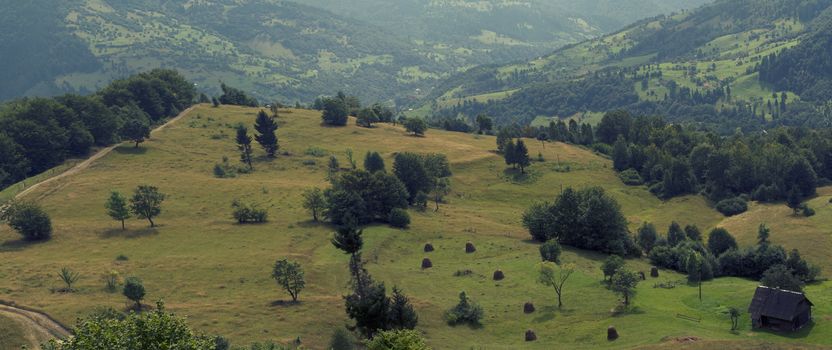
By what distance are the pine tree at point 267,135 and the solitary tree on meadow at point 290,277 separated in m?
88.0

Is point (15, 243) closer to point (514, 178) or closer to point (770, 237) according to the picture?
point (514, 178)

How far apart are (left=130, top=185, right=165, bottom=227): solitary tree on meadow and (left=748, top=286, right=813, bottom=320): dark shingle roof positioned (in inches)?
3502

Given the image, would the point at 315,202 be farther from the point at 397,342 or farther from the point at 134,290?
the point at 397,342

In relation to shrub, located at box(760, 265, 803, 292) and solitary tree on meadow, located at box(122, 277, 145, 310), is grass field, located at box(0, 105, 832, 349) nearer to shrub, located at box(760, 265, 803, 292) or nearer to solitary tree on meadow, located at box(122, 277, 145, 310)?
solitary tree on meadow, located at box(122, 277, 145, 310)

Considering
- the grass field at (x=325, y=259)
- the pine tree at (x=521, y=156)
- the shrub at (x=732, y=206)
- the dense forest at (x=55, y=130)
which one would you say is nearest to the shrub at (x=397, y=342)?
the grass field at (x=325, y=259)

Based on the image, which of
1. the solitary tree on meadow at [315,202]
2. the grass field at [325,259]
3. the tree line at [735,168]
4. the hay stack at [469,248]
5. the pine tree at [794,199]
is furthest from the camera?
the tree line at [735,168]

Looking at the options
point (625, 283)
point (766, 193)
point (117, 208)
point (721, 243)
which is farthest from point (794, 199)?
point (117, 208)

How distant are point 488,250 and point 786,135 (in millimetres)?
117061

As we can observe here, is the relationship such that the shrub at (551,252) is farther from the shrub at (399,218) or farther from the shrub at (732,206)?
the shrub at (732,206)

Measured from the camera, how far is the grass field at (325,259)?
80125 mm

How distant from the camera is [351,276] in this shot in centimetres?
9575

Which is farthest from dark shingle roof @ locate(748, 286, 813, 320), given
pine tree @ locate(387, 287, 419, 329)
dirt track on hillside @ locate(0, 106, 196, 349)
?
dirt track on hillside @ locate(0, 106, 196, 349)

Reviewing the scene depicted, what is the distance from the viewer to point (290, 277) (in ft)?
288

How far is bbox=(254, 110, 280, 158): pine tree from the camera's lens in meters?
173
